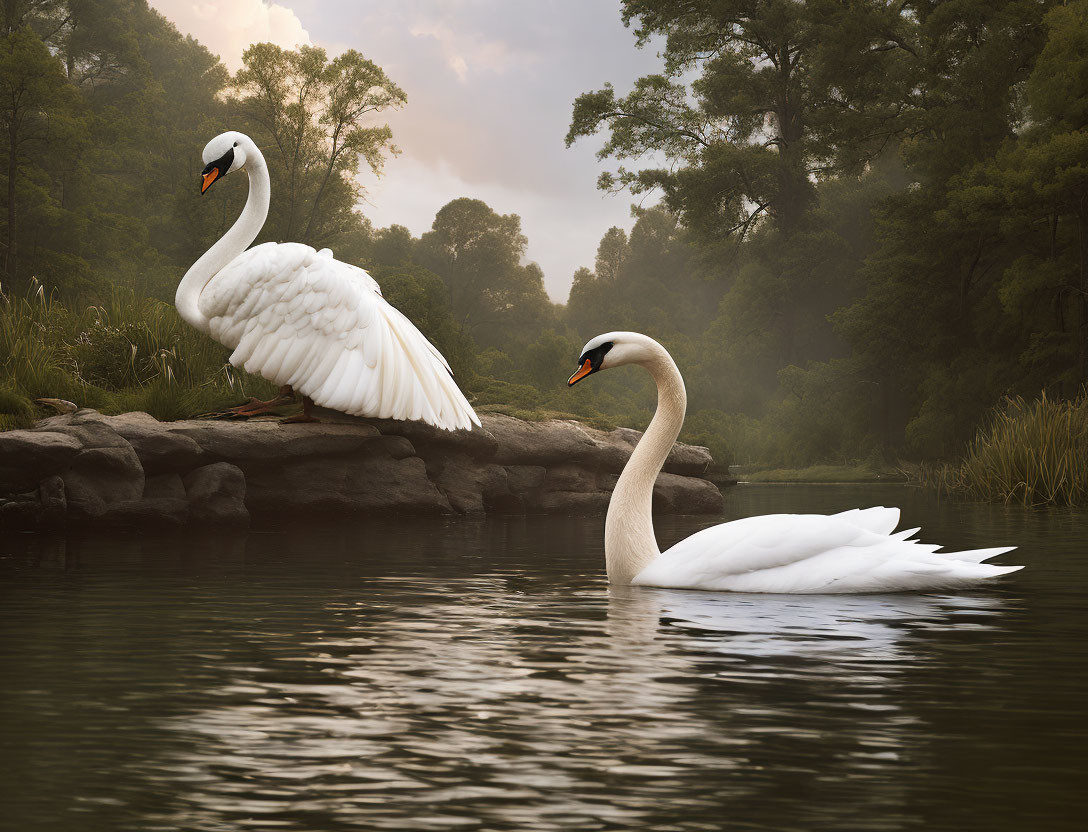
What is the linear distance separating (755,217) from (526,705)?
120 feet

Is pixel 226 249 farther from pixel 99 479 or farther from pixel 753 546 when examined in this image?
pixel 753 546

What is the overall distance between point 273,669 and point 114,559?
431cm

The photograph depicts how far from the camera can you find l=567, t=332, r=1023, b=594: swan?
21.2 ft

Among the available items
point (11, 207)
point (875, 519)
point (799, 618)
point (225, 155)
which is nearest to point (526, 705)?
point (799, 618)

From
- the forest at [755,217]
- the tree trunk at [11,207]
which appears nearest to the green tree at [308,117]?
the forest at [755,217]

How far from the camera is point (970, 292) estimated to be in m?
30.5

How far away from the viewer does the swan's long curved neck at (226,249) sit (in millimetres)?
11992

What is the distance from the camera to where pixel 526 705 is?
4.02 m

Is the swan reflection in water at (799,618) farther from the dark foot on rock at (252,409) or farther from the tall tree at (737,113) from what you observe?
the tall tree at (737,113)

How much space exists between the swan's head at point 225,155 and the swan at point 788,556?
7397mm

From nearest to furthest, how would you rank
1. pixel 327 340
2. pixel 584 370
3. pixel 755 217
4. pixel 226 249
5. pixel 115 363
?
pixel 584 370 → pixel 327 340 → pixel 226 249 → pixel 115 363 → pixel 755 217

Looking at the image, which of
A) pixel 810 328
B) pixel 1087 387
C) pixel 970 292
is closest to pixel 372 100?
pixel 810 328

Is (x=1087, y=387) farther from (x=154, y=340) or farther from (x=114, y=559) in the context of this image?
(x=114, y=559)

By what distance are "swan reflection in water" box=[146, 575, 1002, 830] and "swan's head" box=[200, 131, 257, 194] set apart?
26.6 ft
